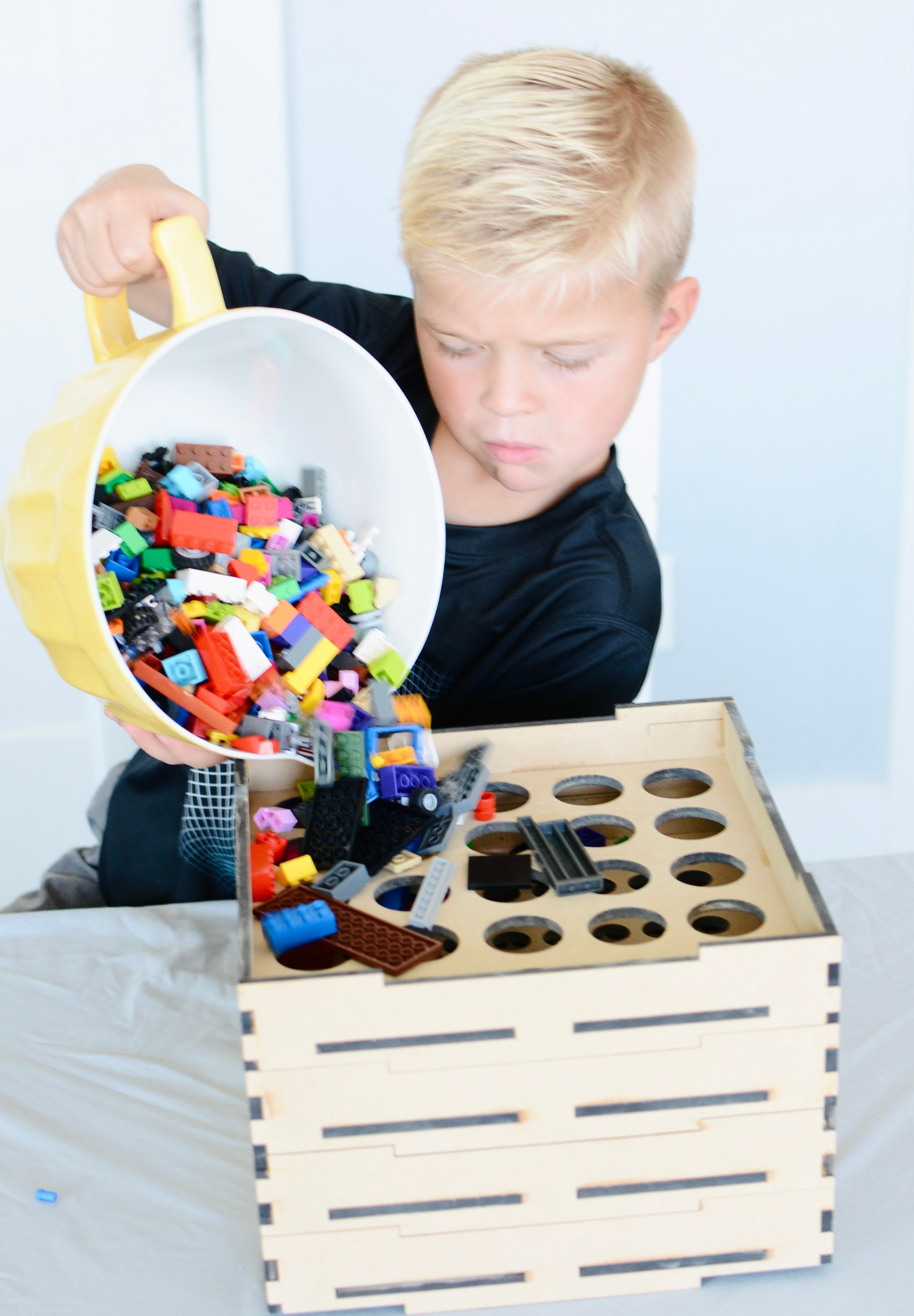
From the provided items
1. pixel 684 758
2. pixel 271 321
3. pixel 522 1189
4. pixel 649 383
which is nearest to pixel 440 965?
pixel 522 1189

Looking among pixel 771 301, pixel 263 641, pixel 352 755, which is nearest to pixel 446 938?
pixel 352 755

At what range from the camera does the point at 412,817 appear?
0.59m

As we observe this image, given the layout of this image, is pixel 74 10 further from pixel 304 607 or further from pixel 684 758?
pixel 684 758

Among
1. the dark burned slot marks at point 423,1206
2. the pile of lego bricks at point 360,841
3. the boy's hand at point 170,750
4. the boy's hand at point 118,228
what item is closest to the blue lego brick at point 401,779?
the pile of lego bricks at point 360,841

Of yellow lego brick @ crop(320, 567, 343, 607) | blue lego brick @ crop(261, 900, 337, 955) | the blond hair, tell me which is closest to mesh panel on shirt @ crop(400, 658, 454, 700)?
yellow lego brick @ crop(320, 567, 343, 607)

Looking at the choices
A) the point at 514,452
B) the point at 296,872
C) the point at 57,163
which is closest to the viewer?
the point at 296,872

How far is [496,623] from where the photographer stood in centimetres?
90

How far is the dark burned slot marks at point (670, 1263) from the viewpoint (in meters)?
0.49

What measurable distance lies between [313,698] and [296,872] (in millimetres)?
152

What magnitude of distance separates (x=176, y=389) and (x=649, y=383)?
764 mm

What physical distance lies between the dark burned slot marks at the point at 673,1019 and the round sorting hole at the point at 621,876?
0.34 feet

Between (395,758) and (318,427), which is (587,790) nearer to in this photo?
(395,758)

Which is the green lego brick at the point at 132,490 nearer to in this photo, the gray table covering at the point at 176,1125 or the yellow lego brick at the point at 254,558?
the yellow lego brick at the point at 254,558

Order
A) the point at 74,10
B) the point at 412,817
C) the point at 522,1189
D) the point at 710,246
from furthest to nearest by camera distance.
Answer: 1. the point at 710,246
2. the point at 74,10
3. the point at 412,817
4. the point at 522,1189
